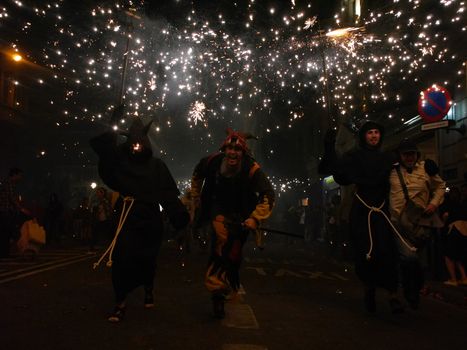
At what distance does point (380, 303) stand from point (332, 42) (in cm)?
1063

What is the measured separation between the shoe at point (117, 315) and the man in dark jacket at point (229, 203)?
0.88 m

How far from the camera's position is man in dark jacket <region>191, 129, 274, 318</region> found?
16.9ft

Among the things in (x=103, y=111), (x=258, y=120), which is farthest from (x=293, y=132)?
(x=103, y=111)

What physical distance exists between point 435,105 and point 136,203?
7.82 m

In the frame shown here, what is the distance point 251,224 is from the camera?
5172 mm

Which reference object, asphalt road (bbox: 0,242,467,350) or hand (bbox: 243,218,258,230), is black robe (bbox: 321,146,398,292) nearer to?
asphalt road (bbox: 0,242,467,350)

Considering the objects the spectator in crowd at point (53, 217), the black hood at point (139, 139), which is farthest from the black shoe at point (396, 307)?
the spectator in crowd at point (53, 217)

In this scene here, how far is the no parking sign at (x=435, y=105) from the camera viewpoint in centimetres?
1059

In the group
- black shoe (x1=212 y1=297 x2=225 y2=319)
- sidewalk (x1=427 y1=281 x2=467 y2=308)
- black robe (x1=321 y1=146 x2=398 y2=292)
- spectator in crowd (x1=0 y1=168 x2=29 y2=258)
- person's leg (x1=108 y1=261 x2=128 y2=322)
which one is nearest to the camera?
person's leg (x1=108 y1=261 x2=128 y2=322)

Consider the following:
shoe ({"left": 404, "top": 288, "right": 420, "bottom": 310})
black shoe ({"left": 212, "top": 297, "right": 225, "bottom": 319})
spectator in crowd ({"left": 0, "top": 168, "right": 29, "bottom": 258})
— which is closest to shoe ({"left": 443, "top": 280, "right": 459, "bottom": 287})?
shoe ({"left": 404, "top": 288, "right": 420, "bottom": 310})

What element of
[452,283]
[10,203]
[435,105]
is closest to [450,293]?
[452,283]

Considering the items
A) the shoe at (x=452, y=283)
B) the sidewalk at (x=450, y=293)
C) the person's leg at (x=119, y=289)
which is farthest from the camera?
the shoe at (x=452, y=283)

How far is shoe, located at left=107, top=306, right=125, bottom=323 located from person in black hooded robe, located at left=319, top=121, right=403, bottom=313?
2724mm

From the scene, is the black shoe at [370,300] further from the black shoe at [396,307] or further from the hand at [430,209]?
the hand at [430,209]
